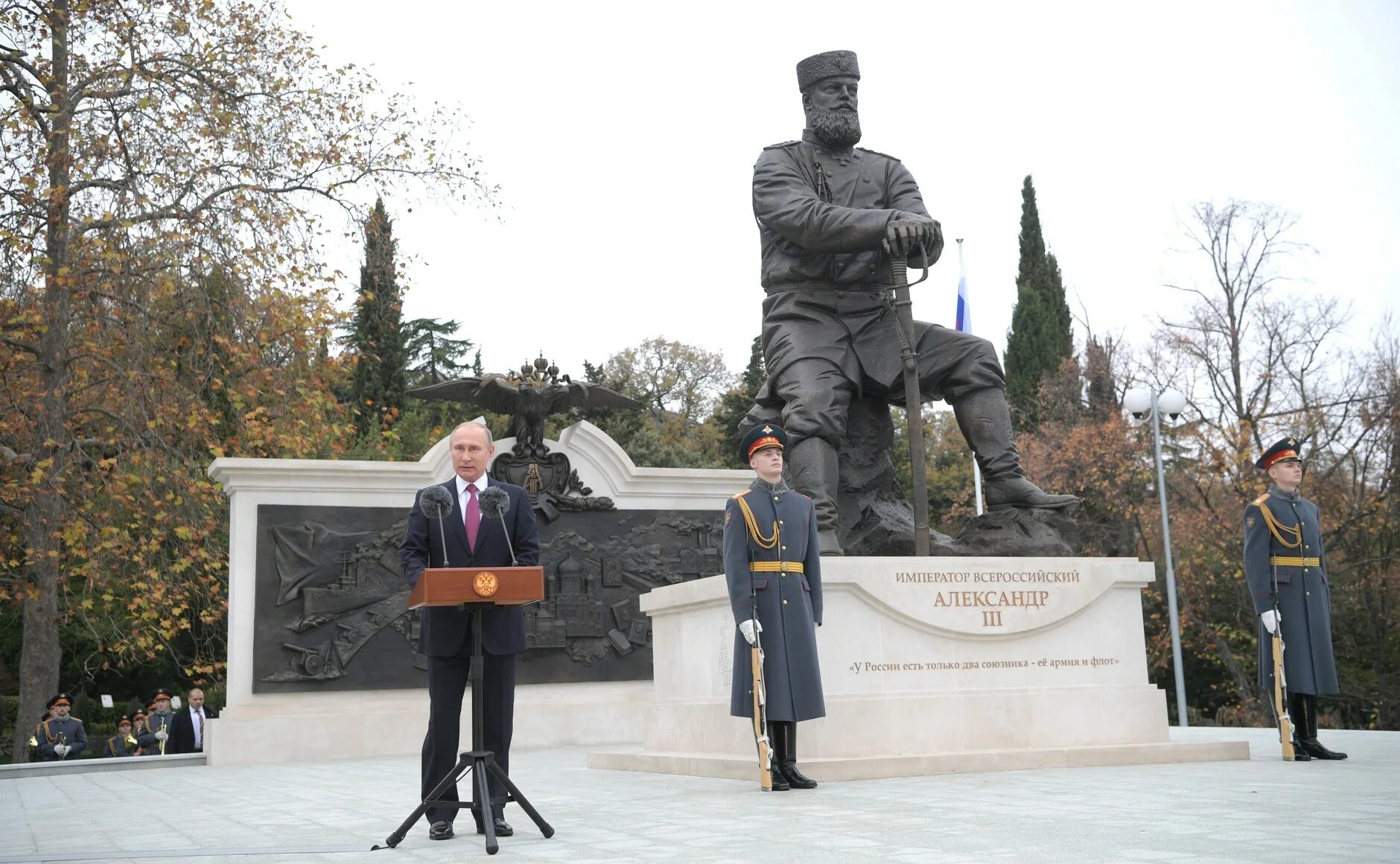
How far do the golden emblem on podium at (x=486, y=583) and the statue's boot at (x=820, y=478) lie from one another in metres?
3.28

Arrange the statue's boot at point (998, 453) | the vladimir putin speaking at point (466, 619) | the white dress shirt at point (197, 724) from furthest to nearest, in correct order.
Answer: the white dress shirt at point (197, 724) → the statue's boot at point (998, 453) → the vladimir putin speaking at point (466, 619)

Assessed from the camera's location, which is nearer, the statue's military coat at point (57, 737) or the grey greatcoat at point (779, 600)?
the grey greatcoat at point (779, 600)

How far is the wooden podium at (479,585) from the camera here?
499 centimetres

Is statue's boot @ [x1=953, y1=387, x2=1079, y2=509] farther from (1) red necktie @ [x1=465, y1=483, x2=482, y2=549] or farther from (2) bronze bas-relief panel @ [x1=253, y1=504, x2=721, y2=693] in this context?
(2) bronze bas-relief panel @ [x1=253, y1=504, x2=721, y2=693]

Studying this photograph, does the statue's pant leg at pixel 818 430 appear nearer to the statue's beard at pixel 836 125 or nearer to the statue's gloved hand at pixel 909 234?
the statue's gloved hand at pixel 909 234

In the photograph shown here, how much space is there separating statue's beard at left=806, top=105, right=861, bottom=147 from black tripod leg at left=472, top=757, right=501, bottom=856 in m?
5.15

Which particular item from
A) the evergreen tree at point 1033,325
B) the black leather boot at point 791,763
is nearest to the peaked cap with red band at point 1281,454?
Result: the black leather boot at point 791,763

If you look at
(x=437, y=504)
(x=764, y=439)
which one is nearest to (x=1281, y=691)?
(x=764, y=439)

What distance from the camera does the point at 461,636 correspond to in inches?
214

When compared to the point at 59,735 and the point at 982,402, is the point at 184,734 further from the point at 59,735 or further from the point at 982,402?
the point at 982,402

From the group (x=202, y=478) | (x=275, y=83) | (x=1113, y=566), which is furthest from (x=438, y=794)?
(x=275, y=83)

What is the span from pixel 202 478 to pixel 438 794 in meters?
13.8

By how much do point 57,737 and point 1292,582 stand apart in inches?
520

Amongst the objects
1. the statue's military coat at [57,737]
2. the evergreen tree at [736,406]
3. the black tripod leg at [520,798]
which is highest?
the evergreen tree at [736,406]
